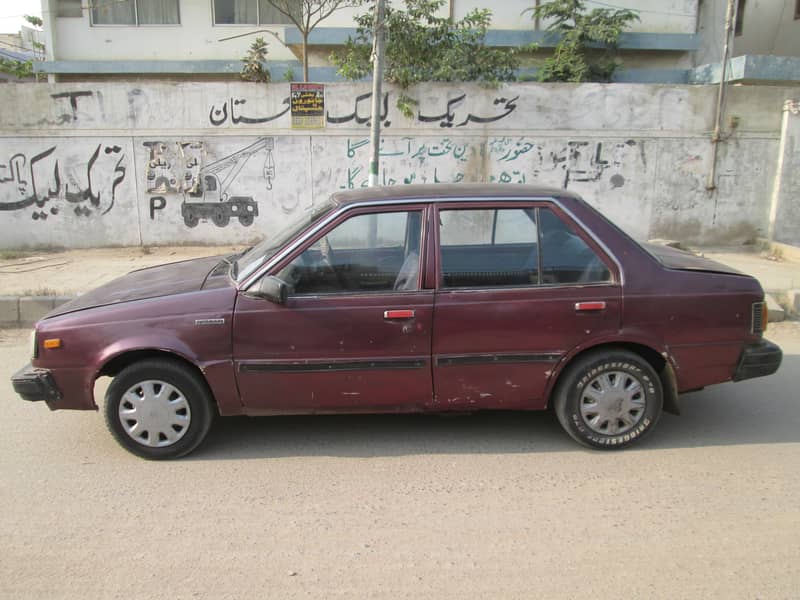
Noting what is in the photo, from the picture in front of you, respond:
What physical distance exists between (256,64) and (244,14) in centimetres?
302

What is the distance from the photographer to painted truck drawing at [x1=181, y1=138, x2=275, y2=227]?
10.7 metres

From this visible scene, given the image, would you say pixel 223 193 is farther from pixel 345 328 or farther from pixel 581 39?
pixel 581 39

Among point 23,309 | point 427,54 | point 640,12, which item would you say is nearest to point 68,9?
point 427,54

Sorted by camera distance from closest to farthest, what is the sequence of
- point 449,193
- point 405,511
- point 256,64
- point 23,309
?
point 405,511 < point 449,193 < point 23,309 < point 256,64

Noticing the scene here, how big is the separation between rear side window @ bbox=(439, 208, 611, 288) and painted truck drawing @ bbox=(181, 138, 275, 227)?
24.5ft

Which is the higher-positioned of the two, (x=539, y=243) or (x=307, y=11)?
(x=307, y=11)

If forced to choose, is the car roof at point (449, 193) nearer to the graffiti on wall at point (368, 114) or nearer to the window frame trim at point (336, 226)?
the window frame trim at point (336, 226)

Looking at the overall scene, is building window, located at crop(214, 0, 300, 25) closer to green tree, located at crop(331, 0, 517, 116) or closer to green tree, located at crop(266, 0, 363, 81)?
green tree, located at crop(266, 0, 363, 81)

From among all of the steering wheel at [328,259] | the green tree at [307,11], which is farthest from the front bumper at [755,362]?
the green tree at [307,11]

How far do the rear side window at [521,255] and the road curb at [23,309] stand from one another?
5300 mm

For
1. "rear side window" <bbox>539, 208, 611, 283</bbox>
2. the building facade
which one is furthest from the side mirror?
the building facade

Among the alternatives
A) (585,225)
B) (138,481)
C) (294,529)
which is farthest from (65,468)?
(585,225)

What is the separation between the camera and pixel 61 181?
10562mm

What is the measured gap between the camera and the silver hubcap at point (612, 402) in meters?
3.87
